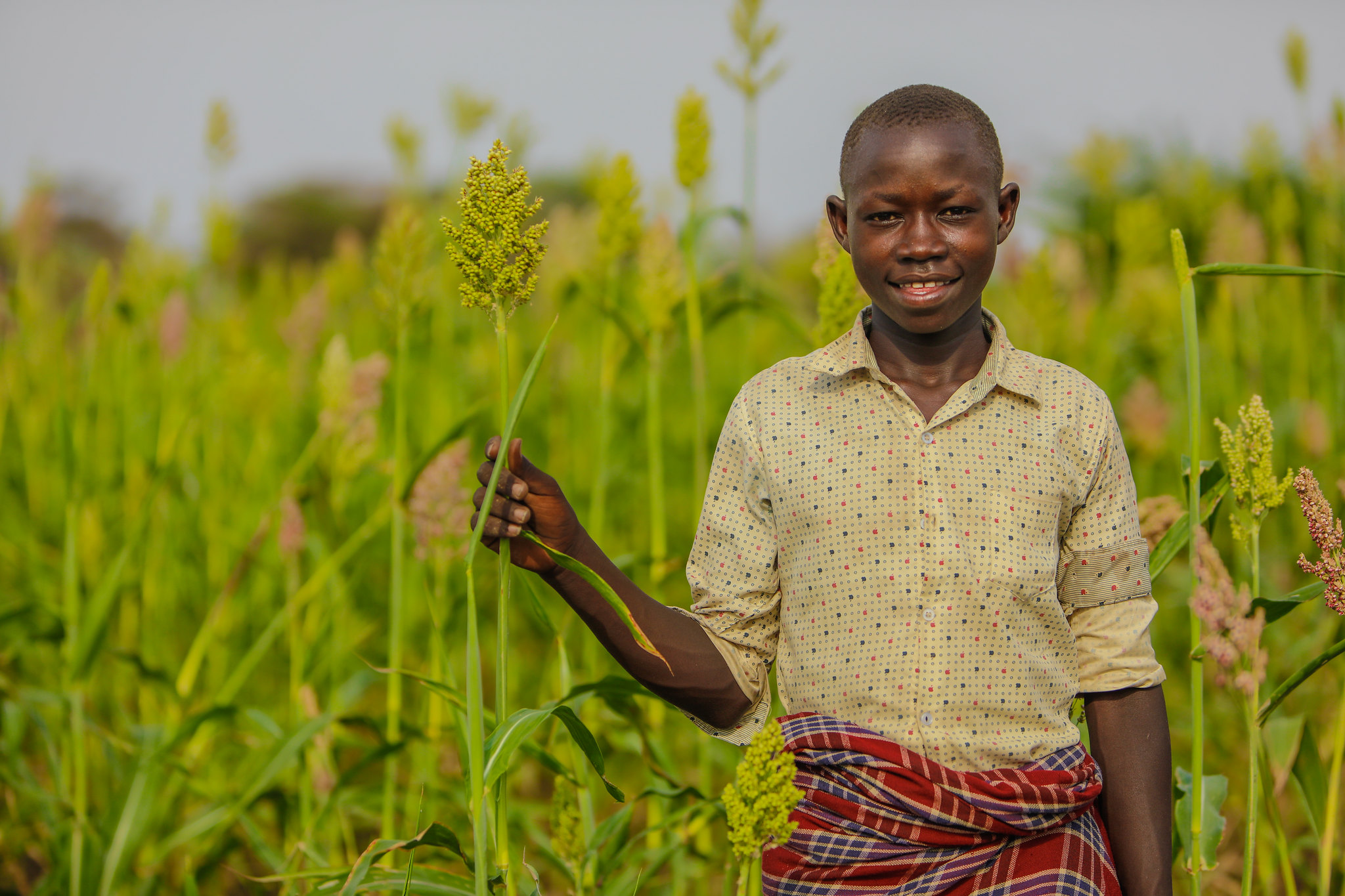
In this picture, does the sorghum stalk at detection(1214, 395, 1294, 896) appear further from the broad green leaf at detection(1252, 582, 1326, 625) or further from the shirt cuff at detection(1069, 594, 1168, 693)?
the shirt cuff at detection(1069, 594, 1168, 693)

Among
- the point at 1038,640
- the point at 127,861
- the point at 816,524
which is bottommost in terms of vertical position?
the point at 127,861

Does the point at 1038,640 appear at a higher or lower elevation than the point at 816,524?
lower

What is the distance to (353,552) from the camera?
8.54 feet

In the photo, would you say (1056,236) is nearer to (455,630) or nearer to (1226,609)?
(455,630)

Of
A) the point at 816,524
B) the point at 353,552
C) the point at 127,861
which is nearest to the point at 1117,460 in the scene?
the point at 816,524

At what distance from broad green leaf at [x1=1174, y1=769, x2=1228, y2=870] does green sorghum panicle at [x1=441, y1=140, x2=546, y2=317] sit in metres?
1.18

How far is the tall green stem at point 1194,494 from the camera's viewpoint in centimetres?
134

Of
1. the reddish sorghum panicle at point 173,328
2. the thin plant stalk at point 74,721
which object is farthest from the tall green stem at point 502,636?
→ the reddish sorghum panicle at point 173,328

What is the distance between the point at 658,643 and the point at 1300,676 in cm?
83

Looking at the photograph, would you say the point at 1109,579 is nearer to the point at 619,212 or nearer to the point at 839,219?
the point at 839,219

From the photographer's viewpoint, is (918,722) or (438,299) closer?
(918,722)

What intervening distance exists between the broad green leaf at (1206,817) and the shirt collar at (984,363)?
24.6 inches

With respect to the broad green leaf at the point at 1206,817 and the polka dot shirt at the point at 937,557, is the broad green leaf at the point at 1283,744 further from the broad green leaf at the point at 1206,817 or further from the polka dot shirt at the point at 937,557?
the polka dot shirt at the point at 937,557

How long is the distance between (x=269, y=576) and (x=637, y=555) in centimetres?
133
